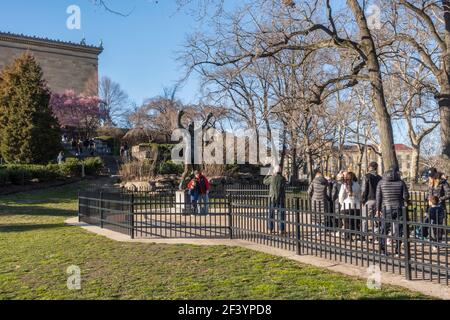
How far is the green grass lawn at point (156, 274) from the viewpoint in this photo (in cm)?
667

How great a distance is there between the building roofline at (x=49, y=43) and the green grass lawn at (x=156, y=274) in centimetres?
6082

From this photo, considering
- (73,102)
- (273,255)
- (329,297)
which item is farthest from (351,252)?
(73,102)

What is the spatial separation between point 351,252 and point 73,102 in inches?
1941

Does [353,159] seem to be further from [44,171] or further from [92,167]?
[44,171]

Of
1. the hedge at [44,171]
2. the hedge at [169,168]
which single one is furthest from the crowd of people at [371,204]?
the hedge at [44,171]

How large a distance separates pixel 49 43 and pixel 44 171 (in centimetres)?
4504

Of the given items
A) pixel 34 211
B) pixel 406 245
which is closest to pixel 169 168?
pixel 34 211

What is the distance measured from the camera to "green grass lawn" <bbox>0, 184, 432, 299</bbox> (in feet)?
21.9

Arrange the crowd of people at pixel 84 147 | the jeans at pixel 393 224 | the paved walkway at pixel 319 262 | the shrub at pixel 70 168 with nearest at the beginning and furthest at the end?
the paved walkway at pixel 319 262 → the jeans at pixel 393 224 → the shrub at pixel 70 168 → the crowd of people at pixel 84 147

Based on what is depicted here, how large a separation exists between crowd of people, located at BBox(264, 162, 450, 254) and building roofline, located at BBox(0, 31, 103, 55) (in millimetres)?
62285

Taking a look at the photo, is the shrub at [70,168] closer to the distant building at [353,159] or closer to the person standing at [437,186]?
the distant building at [353,159]

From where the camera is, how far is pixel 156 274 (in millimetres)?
7992

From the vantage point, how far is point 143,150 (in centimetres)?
3675
